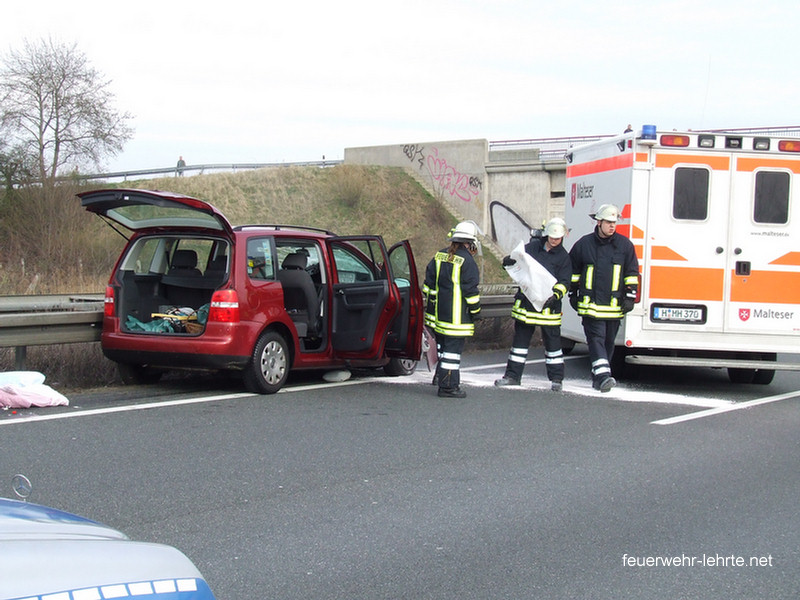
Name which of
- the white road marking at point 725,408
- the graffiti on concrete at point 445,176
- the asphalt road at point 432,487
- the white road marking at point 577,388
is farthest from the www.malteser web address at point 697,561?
the graffiti on concrete at point 445,176

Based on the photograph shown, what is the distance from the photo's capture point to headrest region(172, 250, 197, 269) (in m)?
9.03

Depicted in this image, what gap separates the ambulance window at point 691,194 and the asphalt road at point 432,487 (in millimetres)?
2122

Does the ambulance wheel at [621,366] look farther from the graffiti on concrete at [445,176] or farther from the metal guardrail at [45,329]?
the graffiti on concrete at [445,176]

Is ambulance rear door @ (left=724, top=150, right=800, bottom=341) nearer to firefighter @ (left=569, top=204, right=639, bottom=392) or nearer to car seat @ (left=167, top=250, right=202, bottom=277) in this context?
firefighter @ (left=569, top=204, right=639, bottom=392)

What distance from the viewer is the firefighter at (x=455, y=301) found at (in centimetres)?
886

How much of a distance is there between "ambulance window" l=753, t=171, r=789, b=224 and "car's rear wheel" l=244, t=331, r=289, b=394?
5332 millimetres

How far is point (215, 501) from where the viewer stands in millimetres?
5180

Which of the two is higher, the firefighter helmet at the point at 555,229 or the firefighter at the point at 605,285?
the firefighter helmet at the point at 555,229

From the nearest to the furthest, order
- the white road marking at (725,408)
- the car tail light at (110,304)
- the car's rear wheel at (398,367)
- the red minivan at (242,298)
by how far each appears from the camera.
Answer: the white road marking at (725,408) → the red minivan at (242,298) → the car tail light at (110,304) → the car's rear wheel at (398,367)

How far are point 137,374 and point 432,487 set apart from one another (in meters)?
4.50

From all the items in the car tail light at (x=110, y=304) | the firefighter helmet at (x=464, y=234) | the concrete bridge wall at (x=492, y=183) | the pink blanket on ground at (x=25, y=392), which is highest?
the concrete bridge wall at (x=492, y=183)

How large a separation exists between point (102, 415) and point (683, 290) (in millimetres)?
6115

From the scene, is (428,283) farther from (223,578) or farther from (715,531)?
(223,578)

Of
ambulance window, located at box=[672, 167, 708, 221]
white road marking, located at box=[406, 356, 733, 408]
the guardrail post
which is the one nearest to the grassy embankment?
the guardrail post
